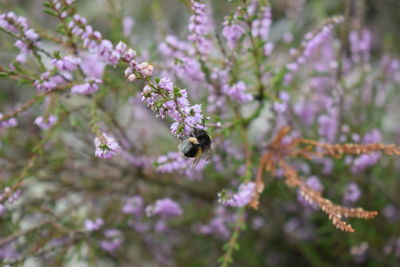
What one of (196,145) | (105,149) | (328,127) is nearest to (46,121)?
(105,149)

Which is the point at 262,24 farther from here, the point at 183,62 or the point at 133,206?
the point at 133,206

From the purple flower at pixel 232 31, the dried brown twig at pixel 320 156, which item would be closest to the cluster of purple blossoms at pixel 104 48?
Answer: the purple flower at pixel 232 31

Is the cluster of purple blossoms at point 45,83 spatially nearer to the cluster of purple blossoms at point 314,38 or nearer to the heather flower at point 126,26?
the heather flower at point 126,26

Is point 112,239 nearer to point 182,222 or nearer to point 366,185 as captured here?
point 182,222

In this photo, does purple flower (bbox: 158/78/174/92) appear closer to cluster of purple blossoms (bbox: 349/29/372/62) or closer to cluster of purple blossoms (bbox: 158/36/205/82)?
cluster of purple blossoms (bbox: 158/36/205/82)

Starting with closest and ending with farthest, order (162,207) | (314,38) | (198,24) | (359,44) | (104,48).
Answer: (104,48), (198,24), (314,38), (162,207), (359,44)
